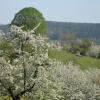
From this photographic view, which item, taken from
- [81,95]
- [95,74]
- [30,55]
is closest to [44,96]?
[30,55]

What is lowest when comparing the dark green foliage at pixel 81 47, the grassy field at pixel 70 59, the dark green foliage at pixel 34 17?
the dark green foliage at pixel 81 47

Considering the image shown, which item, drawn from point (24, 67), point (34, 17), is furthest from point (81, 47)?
point (24, 67)

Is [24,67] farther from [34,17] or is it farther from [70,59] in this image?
[70,59]

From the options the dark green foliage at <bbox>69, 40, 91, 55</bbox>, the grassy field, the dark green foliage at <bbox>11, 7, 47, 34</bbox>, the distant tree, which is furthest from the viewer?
the dark green foliage at <bbox>69, 40, 91, 55</bbox>

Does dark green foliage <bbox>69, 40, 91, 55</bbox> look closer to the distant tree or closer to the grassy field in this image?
the grassy field

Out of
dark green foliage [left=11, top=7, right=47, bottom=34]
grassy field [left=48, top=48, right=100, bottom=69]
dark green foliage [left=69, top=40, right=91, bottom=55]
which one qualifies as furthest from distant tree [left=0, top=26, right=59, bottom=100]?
dark green foliage [left=69, top=40, right=91, bottom=55]

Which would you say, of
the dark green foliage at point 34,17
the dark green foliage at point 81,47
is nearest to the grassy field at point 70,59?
the dark green foliage at point 34,17

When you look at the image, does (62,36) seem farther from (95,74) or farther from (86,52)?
(95,74)

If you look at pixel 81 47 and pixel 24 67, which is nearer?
pixel 24 67

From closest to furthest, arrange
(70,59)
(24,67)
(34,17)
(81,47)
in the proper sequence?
(24,67) → (34,17) → (70,59) → (81,47)

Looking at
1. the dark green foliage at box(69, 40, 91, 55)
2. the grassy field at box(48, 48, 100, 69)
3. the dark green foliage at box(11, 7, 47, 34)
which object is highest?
the dark green foliage at box(11, 7, 47, 34)

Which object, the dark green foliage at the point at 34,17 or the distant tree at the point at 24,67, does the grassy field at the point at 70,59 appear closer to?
the dark green foliage at the point at 34,17

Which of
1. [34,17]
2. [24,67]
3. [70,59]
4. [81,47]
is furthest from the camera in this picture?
[81,47]

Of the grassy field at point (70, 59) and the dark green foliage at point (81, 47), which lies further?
the dark green foliage at point (81, 47)
